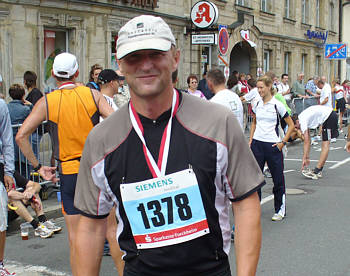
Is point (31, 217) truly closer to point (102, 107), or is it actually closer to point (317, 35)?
point (102, 107)

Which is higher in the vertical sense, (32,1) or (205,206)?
(32,1)

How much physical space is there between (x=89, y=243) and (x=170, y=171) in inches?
21.4

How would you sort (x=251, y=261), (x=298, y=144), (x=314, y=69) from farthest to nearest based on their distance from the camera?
(x=314, y=69) → (x=298, y=144) → (x=251, y=261)

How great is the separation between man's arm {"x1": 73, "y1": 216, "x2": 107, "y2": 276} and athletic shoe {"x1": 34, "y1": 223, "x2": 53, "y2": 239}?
13.7 feet

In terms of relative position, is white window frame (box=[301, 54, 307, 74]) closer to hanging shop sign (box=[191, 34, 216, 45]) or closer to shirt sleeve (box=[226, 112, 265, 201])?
hanging shop sign (box=[191, 34, 216, 45])

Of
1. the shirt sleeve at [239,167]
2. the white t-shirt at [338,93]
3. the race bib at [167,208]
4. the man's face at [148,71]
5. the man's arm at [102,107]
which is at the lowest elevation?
the race bib at [167,208]

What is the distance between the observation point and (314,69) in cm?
3250

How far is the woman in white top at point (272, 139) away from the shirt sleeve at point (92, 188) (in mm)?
4843

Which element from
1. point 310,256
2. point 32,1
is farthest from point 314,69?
point 310,256

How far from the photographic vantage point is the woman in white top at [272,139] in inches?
268

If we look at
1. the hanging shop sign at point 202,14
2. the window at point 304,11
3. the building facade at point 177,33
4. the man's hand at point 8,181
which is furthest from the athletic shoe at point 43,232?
the window at point 304,11

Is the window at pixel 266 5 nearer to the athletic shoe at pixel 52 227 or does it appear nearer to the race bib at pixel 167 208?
the athletic shoe at pixel 52 227

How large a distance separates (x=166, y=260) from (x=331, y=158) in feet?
37.5

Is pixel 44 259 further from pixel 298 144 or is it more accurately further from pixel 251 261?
pixel 298 144
